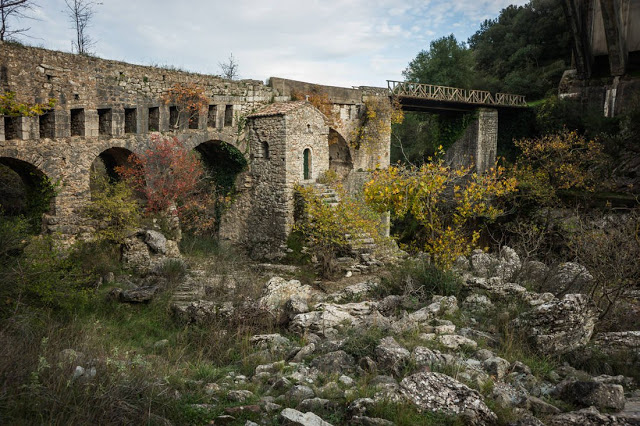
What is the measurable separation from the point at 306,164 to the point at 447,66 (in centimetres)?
2391

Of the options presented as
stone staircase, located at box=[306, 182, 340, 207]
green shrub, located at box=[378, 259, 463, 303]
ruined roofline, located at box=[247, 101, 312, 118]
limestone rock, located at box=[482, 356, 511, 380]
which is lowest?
limestone rock, located at box=[482, 356, 511, 380]

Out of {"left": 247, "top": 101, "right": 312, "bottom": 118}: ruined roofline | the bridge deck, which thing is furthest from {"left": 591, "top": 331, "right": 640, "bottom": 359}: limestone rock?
the bridge deck

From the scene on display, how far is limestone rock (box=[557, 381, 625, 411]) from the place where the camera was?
4465 mm

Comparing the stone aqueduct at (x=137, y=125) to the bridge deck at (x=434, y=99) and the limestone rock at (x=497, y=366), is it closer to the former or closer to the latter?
the bridge deck at (x=434, y=99)

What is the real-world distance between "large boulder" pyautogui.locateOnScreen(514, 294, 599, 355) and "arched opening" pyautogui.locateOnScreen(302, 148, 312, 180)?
9275 mm

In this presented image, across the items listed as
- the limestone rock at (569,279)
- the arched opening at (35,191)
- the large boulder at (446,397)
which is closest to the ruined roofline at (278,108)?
the arched opening at (35,191)

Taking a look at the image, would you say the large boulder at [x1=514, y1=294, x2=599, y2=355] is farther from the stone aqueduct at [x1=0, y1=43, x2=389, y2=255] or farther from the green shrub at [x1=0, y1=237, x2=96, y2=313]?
the stone aqueduct at [x1=0, y1=43, x2=389, y2=255]

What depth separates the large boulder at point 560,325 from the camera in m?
6.33

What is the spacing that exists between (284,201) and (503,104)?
58.3 ft

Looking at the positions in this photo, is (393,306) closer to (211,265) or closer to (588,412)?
(588,412)

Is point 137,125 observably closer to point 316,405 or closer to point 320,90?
point 320,90

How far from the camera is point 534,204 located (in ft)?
61.1

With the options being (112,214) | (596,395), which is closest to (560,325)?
(596,395)

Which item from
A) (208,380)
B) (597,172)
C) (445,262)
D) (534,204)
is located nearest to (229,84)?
(445,262)
